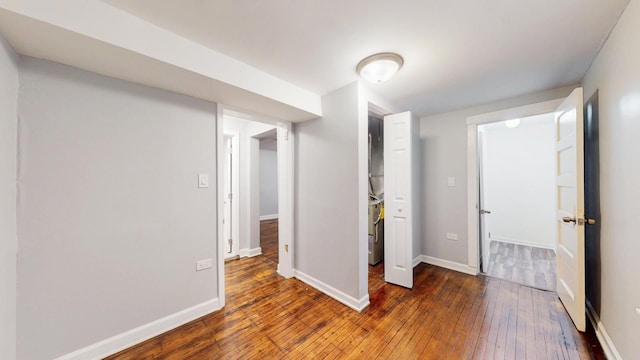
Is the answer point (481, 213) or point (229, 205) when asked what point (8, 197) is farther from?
point (481, 213)

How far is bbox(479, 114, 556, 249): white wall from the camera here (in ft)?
12.9

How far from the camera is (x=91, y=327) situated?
1.51 m

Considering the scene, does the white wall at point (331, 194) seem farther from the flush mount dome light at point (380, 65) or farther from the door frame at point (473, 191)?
the door frame at point (473, 191)

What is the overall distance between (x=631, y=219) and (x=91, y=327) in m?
3.51

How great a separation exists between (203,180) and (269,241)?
2858 millimetres

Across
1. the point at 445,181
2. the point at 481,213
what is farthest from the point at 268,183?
the point at 481,213

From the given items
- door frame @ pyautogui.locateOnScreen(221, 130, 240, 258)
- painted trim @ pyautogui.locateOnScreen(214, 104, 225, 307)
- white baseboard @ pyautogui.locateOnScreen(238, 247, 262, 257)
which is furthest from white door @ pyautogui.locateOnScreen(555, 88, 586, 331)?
door frame @ pyautogui.locateOnScreen(221, 130, 240, 258)

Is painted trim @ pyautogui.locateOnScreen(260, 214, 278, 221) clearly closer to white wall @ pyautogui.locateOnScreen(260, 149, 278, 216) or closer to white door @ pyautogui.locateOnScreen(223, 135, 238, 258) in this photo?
white wall @ pyautogui.locateOnScreen(260, 149, 278, 216)

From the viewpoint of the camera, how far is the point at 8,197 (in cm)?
120

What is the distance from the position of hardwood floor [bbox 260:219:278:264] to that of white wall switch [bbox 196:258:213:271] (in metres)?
1.41

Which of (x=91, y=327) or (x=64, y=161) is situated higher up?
(x=64, y=161)

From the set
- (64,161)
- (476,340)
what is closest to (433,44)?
(476,340)

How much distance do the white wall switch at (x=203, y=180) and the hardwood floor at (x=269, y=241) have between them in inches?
71.8

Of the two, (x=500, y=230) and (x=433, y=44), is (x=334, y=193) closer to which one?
(x=433, y=44)
